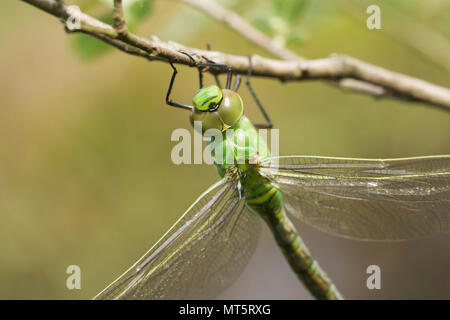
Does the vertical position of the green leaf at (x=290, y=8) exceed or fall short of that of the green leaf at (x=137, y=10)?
it exceeds it

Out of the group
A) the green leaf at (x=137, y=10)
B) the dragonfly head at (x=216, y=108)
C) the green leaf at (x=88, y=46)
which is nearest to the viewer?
the green leaf at (x=137, y=10)

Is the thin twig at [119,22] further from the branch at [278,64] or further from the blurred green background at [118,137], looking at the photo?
the blurred green background at [118,137]

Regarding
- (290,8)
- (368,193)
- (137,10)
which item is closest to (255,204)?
(368,193)

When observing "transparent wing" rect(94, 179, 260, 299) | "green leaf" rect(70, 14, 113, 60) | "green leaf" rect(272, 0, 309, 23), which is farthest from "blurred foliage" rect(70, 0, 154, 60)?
"transparent wing" rect(94, 179, 260, 299)

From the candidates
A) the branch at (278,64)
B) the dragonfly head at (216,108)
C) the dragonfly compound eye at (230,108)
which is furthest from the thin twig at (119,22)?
the dragonfly compound eye at (230,108)

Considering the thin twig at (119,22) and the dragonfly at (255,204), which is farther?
the dragonfly at (255,204)

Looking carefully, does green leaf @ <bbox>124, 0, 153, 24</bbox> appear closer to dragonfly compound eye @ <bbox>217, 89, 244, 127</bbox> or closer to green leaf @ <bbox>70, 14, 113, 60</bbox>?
green leaf @ <bbox>70, 14, 113, 60</bbox>

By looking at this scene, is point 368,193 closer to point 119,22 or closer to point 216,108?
point 216,108
